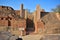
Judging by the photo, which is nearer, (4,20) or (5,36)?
(5,36)

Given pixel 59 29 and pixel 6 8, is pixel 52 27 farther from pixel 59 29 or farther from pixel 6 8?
pixel 6 8

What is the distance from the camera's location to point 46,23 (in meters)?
34.0

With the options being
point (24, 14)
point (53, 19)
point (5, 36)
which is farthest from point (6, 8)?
point (5, 36)

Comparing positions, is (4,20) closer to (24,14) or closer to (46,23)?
(46,23)

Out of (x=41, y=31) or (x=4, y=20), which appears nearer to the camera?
(x=41, y=31)

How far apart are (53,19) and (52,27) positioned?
366 cm

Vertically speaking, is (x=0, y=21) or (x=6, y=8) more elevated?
(x=6, y=8)

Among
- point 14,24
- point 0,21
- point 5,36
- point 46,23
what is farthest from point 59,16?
point 5,36

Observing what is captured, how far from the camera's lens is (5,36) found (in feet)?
20.5

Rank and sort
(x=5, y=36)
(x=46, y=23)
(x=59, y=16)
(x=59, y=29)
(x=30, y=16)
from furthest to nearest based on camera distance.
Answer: (x=30, y=16)
(x=59, y=16)
(x=46, y=23)
(x=59, y=29)
(x=5, y=36)

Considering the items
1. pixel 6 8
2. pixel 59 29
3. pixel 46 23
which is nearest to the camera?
pixel 59 29

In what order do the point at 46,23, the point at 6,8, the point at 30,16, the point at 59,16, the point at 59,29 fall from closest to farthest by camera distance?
the point at 59,29, the point at 46,23, the point at 59,16, the point at 6,8, the point at 30,16

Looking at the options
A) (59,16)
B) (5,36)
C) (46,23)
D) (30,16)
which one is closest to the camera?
(5,36)

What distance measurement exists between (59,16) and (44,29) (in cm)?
553
